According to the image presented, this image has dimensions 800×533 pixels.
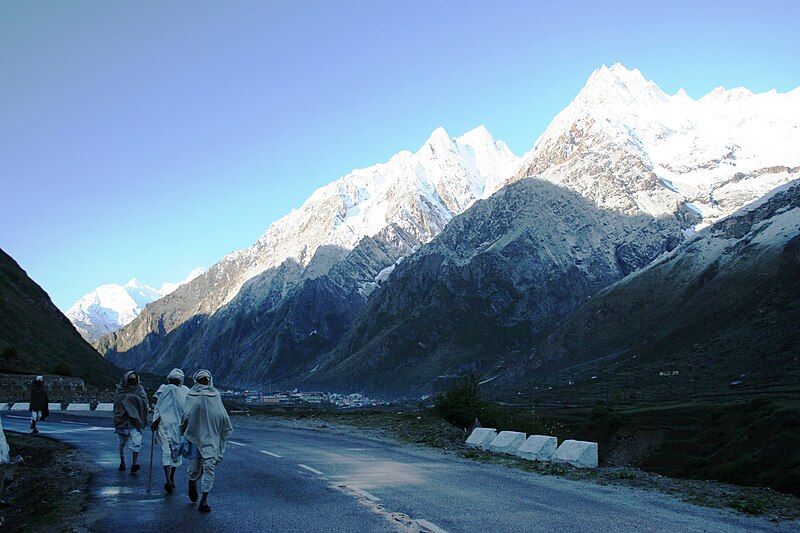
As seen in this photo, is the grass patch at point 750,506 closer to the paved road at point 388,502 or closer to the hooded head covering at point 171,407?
the paved road at point 388,502

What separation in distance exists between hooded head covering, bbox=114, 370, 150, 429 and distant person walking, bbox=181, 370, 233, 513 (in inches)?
210

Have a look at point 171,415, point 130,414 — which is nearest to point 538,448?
point 171,415

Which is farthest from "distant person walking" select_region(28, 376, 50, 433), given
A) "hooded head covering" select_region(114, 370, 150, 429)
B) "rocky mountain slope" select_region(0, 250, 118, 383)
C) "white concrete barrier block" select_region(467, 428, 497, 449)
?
"rocky mountain slope" select_region(0, 250, 118, 383)

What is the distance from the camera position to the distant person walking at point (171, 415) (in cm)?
1712

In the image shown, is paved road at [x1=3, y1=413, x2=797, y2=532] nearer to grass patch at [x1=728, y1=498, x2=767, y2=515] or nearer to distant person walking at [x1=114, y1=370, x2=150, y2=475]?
grass patch at [x1=728, y1=498, x2=767, y2=515]

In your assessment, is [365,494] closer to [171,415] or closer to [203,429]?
[203,429]

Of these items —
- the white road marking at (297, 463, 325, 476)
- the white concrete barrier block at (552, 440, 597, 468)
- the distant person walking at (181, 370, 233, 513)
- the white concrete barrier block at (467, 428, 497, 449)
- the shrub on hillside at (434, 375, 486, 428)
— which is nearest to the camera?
the distant person walking at (181, 370, 233, 513)

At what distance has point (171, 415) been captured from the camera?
17750mm

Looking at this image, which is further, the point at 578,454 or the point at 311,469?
the point at 578,454

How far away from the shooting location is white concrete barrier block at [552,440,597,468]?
75.4ft

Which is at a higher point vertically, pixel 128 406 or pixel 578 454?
pixel 128 406

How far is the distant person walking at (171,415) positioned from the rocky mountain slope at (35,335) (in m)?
68.3

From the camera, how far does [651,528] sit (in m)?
12.2

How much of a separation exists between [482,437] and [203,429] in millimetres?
16768
